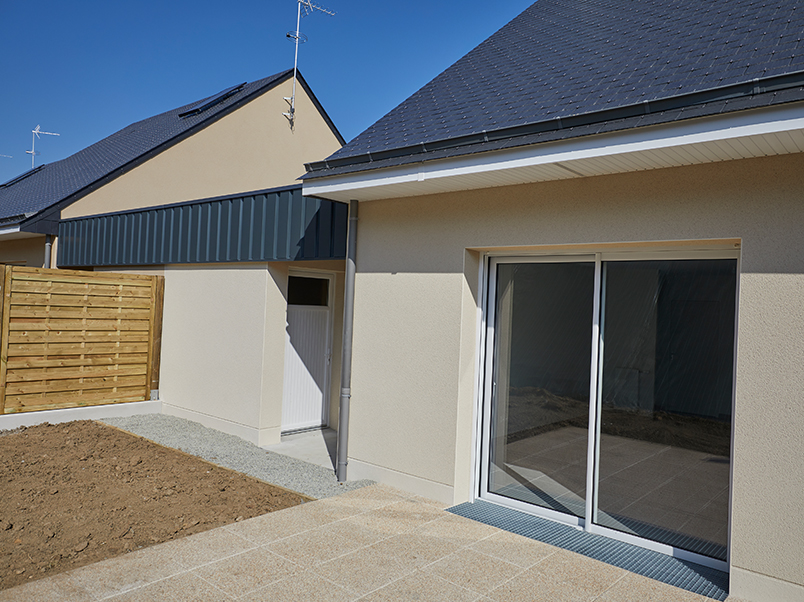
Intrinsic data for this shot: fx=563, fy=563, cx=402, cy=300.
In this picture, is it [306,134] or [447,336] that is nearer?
[447,336]

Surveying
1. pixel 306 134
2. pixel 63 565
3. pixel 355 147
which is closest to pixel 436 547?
pixel 63 565

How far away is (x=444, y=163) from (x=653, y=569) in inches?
150

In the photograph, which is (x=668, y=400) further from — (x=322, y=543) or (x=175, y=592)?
(x=175, y=592)

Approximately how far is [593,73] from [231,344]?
21.8 ft

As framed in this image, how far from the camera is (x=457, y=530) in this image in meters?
5.13

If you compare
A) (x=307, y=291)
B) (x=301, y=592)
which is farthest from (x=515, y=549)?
(x=307, y=291)

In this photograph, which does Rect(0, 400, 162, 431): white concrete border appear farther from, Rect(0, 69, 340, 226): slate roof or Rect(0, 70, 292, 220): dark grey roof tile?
Rect(0, 70, 292, 220): dark grey roof tile

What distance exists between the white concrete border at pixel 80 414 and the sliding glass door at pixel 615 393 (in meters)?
7.07

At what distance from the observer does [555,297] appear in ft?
18.3

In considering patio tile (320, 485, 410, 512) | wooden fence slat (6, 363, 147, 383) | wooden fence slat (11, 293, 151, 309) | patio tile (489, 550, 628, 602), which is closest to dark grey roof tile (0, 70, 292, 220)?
wooden fence slat (11, 293, 151, 309)

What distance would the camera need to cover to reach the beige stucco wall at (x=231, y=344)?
8.65 meters

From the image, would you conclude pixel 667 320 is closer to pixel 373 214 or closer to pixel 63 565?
pixel 373 214

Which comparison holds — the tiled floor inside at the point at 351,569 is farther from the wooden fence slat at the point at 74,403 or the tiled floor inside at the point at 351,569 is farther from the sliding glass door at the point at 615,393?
the wooden fence slat at the point at 74,403

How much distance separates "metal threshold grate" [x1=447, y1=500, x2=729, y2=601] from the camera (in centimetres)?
424
